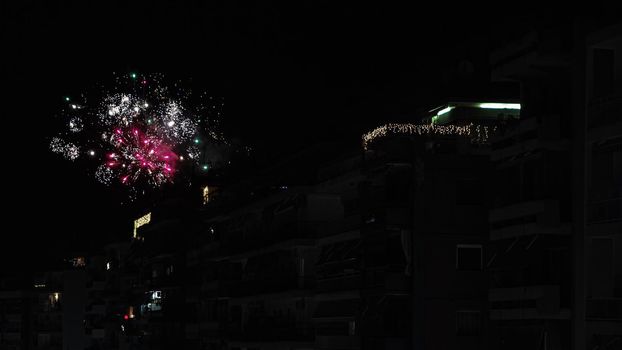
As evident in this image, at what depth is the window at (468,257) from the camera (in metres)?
48.5

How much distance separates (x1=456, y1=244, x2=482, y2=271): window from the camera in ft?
159

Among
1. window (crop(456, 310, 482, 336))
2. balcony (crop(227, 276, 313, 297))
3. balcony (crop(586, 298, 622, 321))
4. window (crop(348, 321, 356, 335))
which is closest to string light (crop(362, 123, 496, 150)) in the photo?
window (crop(456, 310, 482, 336))

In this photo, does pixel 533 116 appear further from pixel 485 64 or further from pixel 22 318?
pixel 22 318

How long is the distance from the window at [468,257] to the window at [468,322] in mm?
1652

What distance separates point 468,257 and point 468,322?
2428 millimetres

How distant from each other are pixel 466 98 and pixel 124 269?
73.9 m

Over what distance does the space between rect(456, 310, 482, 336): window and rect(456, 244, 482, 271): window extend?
165 centimetres

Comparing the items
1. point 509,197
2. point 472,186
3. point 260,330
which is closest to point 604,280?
point 509,197

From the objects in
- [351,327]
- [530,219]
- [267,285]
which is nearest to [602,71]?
[530,219]

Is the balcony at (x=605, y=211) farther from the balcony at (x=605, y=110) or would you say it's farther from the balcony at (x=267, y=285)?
the balcony at (x=267, y=285)

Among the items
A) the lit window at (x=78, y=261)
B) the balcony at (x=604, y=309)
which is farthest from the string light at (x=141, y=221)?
the balcony at (x=604, y=309)

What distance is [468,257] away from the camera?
4856 cm

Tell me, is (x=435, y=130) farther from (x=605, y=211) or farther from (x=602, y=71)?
(x=605, y=211)

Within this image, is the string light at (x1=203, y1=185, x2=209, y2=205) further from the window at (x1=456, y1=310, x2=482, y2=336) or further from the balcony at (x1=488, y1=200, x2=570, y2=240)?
the balcony at (x1=488, y1=200, x2=570, y2=240)
